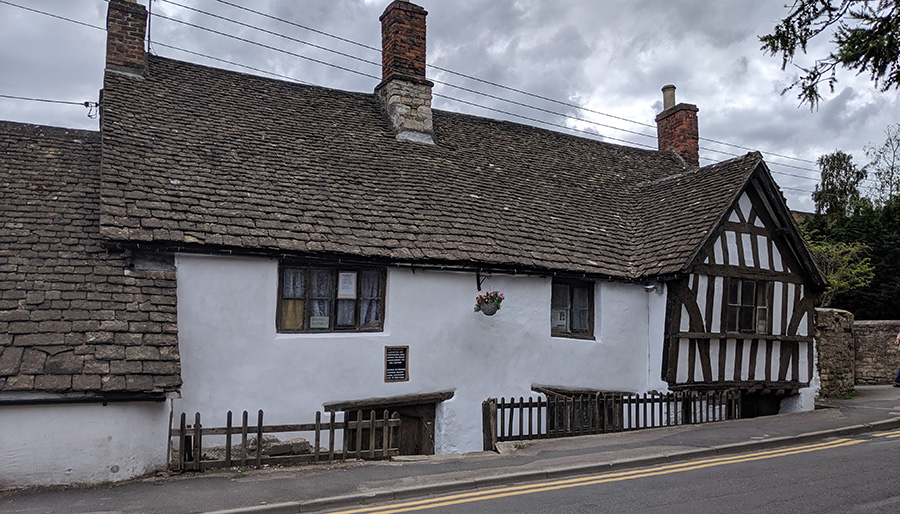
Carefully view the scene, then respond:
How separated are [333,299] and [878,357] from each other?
58.3 ft

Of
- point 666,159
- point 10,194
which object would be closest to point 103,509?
point 10,194

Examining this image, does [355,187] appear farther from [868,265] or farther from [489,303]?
[868,265]

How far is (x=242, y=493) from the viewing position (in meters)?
7.33

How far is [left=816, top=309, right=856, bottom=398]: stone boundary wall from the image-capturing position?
1717cm

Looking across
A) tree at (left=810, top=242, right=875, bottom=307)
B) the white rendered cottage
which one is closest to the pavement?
the white rendered cottage

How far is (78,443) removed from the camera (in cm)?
787

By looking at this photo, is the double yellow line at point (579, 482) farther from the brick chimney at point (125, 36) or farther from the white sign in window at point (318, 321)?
the brick chimney at point (125, 36)

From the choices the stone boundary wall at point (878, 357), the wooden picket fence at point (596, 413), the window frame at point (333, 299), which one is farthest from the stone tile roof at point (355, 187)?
the stone boundary wall at point (878, 357)

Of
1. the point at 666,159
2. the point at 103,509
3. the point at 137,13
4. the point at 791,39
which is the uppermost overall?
the point at 137,13

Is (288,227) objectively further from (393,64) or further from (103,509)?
(393,64)

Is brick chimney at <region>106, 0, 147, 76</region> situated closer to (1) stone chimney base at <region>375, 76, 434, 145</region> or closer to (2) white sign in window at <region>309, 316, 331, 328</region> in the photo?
(1) stone chimney base at <region>375, 76, 434, 145</region>

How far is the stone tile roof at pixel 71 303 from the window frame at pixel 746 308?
10.9m

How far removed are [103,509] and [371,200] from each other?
721 cm

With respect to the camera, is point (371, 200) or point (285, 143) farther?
point (285, 143)
